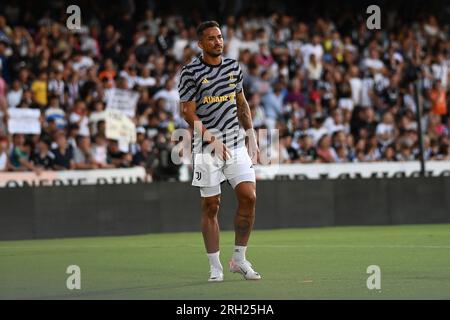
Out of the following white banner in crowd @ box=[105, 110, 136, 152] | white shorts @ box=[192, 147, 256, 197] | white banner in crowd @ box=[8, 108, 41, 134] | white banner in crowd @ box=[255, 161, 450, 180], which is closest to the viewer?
white shorts @ box=[192, 147, 256, 197]

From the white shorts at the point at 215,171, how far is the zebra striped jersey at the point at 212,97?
115 mm

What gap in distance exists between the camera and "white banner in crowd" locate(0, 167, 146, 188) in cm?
2002

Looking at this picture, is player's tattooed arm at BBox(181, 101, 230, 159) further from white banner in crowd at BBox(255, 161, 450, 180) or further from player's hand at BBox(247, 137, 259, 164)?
white banner in crowd at BBox(255, 161, 450, 180)

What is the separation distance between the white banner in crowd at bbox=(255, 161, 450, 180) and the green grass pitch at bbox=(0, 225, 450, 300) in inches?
82.6

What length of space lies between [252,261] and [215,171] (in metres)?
2.61

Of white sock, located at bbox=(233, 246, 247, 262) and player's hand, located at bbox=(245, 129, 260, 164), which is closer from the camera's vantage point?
white sock, located at bbox=(233, 246, 247, 262)

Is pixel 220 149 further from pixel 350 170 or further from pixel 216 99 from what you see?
pixel 350 170

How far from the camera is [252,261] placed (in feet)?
47.2

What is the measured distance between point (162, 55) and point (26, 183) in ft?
21.7

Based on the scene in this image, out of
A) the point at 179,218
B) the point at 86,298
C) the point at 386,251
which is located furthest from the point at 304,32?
the point at 86,298

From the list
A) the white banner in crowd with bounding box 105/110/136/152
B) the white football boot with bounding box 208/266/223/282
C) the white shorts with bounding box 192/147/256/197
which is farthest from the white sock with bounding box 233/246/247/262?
the white banner in crowd with bounding box 105/110/136/152

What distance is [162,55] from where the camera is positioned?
25.5 m
